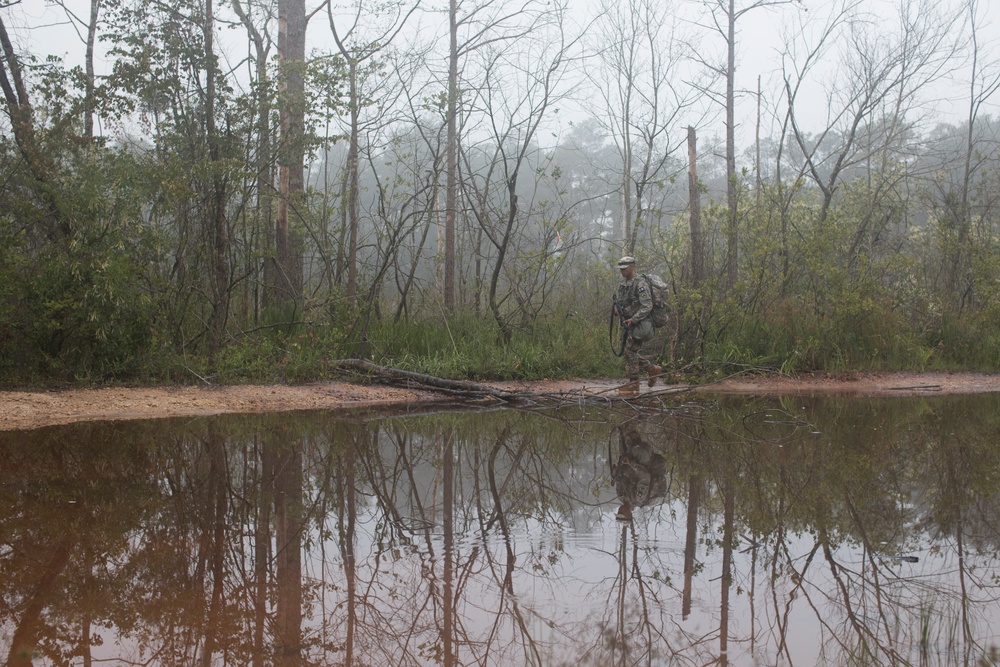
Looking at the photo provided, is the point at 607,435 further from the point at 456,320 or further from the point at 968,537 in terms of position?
the point at 456,320

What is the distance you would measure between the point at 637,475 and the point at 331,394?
17.7ft

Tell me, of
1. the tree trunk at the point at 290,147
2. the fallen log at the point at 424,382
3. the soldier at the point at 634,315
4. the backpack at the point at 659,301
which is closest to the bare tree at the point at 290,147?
the tree trunk at the point at 290,147

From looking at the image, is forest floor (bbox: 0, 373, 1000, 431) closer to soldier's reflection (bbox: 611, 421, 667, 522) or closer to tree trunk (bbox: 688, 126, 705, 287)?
tree trunk (bbox: 688, 126, 705, 287)

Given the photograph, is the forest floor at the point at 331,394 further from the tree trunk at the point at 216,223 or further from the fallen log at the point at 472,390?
the tree trunk at the point at 216,223

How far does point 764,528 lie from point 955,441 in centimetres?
391

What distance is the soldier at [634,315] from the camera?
477 inches

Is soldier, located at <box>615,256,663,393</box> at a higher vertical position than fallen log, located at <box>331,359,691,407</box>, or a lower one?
higher

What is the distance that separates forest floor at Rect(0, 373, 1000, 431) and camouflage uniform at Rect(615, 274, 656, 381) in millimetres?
439

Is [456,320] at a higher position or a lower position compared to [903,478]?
higher

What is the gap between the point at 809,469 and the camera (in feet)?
20.8

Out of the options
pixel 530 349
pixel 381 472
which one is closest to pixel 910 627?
pixel 381 472

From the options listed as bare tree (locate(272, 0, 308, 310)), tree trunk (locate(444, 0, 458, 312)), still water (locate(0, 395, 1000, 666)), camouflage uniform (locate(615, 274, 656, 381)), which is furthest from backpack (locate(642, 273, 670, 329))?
bare tree (locate(272, 0, 308, 310))

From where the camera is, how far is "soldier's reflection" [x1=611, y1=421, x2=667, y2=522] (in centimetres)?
550

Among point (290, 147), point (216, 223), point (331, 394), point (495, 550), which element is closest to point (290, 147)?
point (290, 147)
